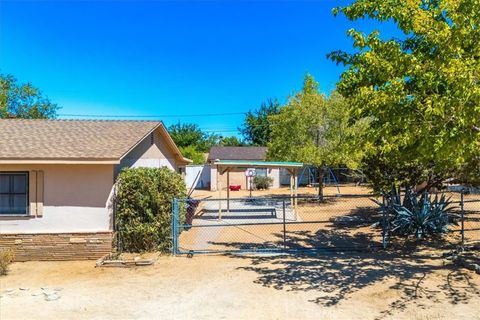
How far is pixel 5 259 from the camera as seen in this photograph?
9.19m

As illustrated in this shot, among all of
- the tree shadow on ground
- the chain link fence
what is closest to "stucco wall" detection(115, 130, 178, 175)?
the chain link fence

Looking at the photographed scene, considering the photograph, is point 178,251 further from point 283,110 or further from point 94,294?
point 283,110

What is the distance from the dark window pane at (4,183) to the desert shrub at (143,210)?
2.91 m

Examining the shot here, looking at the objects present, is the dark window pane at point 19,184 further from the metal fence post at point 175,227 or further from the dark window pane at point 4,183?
the metal fence post at point 175,227

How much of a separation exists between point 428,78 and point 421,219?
21.8ft

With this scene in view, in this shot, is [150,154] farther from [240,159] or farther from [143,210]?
[240,159]

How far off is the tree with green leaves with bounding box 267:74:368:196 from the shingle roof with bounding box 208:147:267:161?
17272 mm

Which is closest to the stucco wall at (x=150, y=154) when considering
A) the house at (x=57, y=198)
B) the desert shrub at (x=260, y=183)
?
the house at (x=57, y=198)

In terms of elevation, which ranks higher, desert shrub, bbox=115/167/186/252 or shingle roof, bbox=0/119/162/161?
shingle roof, bbox=0/119/162/161

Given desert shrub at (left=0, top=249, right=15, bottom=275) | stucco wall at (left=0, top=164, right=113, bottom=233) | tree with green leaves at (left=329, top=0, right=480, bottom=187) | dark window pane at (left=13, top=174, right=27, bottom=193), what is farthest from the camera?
dark window pane at (left=13, top=174, right=27, bottom=193)

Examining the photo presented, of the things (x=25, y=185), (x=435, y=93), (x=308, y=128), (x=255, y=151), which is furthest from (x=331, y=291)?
(x=255, y=151)

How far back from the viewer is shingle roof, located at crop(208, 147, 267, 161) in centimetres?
4016

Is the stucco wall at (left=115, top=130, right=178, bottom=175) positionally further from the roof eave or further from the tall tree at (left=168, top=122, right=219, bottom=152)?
the tall tree at (left=168, top=122, right=219, bottom=152)

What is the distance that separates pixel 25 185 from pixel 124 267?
3.75 m
